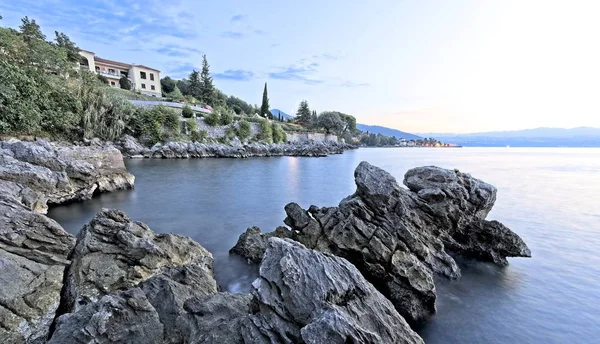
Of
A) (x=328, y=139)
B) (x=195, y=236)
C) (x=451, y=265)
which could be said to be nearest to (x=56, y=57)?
(x=195, y=236)

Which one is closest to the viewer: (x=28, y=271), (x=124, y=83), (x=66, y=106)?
(x=28, y=271)

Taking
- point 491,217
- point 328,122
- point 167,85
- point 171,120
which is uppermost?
point 167,85

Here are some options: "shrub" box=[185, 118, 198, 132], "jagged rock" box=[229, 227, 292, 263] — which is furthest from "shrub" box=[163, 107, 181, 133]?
"jagged rock" box=[229, 227, 292, 263]

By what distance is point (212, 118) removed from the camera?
172 feet

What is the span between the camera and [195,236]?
517 inches

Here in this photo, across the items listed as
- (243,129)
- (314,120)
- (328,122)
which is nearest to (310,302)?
(243,129)

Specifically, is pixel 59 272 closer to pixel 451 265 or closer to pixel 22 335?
pixel 22 335

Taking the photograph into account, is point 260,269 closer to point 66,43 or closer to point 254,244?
point 254,244

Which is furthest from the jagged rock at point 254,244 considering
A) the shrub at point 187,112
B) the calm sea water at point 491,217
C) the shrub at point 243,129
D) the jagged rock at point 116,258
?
the shrub at point 243,129

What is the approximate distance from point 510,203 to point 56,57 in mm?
50419

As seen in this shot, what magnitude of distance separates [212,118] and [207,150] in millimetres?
8318

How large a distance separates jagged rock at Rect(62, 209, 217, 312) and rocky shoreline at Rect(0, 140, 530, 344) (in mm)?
30

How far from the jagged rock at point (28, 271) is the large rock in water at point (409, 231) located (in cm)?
559

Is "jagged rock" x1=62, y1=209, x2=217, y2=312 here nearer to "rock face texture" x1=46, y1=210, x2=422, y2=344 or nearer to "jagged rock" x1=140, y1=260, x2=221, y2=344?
"jagged rock" x1=140, y1=260, x2=221, y2=344
